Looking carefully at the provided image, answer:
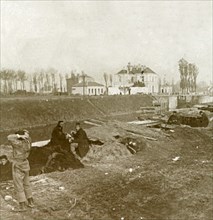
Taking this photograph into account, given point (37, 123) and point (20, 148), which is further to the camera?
point (37, 123)

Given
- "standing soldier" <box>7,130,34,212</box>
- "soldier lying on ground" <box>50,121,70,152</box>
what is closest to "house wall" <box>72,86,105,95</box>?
"soldier lying on ground" <box>50,121,70,152</box>

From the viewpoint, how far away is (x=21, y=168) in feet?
22.6

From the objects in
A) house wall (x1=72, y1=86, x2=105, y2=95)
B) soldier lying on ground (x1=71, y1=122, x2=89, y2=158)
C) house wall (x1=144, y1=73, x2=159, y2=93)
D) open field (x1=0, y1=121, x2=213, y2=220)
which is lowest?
open field (x1=0, y1=121, x2=213, y2=220)

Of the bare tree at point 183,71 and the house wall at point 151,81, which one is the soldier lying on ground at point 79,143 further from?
the house wall at point 151,81

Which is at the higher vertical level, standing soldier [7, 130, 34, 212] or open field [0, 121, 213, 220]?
standing soldier [7, 130, 34, 212]

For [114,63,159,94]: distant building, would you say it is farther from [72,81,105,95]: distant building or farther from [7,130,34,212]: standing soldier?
[7,130,34,212]: standing soldier

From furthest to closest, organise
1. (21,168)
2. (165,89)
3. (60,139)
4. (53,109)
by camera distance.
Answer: (165,89) < (53,109) < (60,139) < (21,168)

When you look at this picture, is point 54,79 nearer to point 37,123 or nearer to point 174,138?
point 37,123

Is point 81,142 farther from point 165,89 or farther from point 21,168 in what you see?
point 165,89

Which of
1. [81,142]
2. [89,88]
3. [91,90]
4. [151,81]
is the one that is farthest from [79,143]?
[151,81]

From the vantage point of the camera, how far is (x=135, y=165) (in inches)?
433

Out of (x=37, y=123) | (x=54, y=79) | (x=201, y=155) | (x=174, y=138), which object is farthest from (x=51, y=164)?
(x=54, y=79)

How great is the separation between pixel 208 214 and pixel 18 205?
13.3ft

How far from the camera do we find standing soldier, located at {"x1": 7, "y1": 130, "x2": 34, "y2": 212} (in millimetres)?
6840
